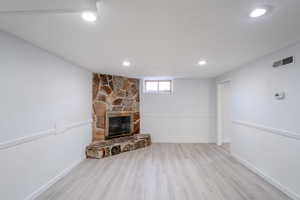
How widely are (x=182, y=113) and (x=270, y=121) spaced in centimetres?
302

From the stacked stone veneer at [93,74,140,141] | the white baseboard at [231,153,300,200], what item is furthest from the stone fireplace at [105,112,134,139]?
the white baseboard at [231,153,300,200]

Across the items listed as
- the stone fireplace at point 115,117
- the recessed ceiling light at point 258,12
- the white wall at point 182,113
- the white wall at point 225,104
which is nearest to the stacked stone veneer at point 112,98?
the stone fireplace at point 115,117

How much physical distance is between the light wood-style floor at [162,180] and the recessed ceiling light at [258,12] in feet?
7.94

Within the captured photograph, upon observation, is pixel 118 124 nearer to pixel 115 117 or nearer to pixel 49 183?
pixel 115 117

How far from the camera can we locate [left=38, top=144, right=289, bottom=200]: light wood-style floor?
93.8 inches

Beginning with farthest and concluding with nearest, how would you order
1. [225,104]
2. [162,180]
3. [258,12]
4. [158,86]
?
[158,86] → [225,104] → [162,180] → [258,12]

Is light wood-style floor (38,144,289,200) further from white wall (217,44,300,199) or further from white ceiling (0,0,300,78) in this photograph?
white ceiling (0,0,300,78)

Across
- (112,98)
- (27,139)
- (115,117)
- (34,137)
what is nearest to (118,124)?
(115,117)

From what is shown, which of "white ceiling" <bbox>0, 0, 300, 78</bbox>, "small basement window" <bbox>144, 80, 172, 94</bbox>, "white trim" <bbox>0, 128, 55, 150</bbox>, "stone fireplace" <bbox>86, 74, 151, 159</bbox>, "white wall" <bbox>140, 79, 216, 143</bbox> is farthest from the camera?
"small basement window" <bbox>144, 80, 172, 94</bbox>

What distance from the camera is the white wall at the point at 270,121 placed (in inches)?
91.6

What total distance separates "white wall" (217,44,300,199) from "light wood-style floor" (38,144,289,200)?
0.94ft

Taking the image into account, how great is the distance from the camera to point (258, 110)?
10.2 feet

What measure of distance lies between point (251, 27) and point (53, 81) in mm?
3098

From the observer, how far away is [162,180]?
2848 mm
